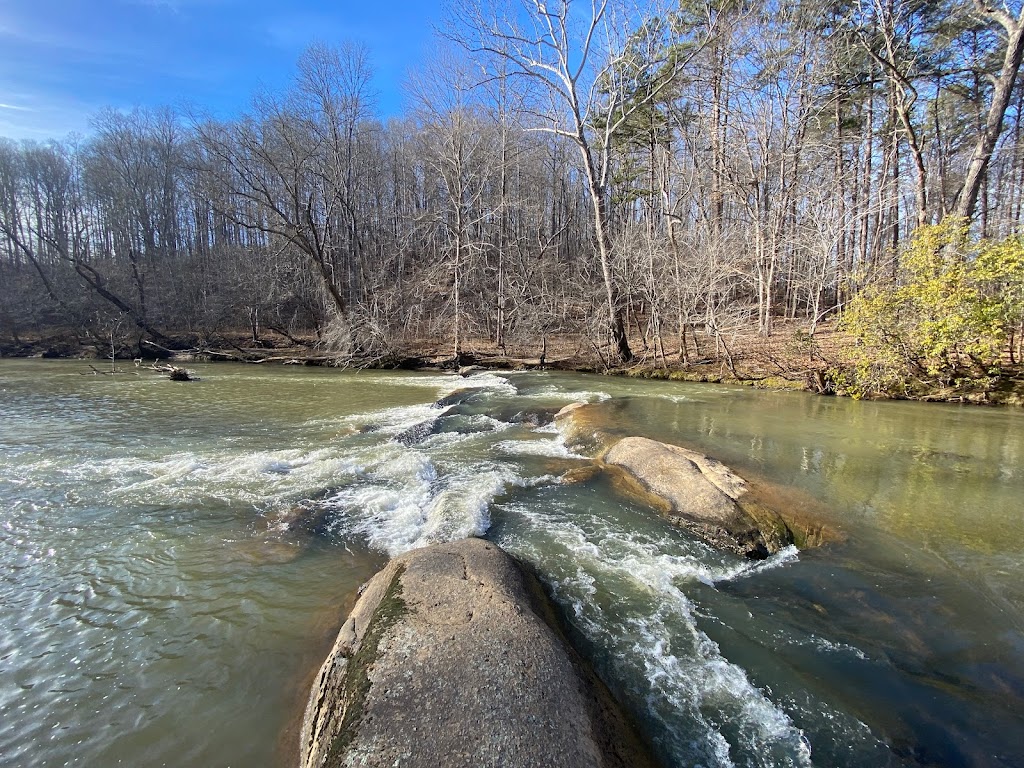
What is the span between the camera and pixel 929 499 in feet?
19.9

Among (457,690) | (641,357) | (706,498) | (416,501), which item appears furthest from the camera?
(641,357)

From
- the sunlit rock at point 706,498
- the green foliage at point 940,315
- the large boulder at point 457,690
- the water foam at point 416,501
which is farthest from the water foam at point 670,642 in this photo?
the green foliage at point 940,315

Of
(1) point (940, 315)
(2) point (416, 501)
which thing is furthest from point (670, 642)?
(1) point (940, 315)

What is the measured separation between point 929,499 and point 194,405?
14214mm

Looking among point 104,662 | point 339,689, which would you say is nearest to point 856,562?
point 339,689

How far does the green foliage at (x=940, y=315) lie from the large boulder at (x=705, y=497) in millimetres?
8068

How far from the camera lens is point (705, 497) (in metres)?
5.47

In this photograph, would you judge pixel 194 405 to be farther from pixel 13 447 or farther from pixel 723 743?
pixel 723 743

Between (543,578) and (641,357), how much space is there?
51.2ft

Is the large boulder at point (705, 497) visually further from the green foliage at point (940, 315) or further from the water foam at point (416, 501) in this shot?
the green foliage at point (940, 315)

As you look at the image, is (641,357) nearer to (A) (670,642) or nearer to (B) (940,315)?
(B) (940,315)

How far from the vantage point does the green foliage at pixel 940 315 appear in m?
10.1

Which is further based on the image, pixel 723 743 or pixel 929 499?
pixel 929 499

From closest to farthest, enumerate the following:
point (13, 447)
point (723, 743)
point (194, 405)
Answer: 1. point (723, 743)
2. point (13, 447)
3. point (194, 405)
